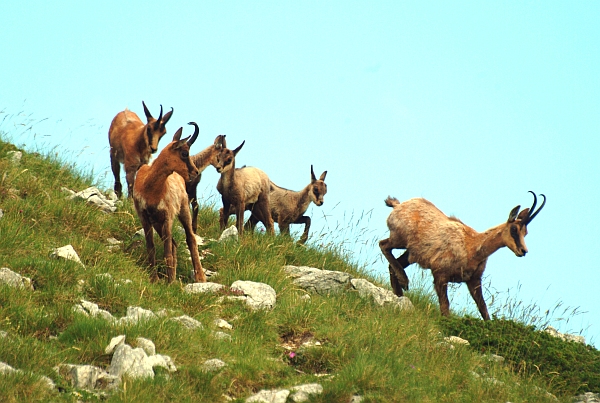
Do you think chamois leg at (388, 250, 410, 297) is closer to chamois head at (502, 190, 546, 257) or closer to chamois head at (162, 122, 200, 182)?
chamois head at (502, 190, 546, 257)

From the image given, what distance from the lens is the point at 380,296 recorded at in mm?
11836

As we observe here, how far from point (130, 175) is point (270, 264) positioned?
386 centimetres

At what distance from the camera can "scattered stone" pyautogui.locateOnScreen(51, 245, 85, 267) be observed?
1009cm

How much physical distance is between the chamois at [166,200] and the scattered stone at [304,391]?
3.39m

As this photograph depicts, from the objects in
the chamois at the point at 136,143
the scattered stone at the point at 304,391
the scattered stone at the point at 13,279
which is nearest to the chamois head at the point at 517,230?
the scattered stone at the point at 304,391

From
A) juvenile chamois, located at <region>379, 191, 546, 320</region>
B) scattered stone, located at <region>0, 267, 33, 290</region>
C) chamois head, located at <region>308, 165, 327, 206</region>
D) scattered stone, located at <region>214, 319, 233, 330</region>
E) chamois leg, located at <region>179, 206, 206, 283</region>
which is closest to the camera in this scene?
scattered stone, located at <region>0, 267, 33, 290</region>

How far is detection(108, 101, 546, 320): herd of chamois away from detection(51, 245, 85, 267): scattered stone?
3.82ft

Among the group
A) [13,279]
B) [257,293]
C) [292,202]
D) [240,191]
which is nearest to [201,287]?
[257,293]

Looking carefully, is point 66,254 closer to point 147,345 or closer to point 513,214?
point 147,345

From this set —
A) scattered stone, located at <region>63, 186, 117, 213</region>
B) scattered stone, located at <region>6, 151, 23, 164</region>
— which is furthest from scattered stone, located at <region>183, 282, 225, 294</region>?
scattered stone, located at <region>6, 151, 23, 164</region>

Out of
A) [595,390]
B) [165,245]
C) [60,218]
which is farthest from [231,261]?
[595,390]

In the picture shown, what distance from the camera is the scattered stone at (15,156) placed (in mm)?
13922

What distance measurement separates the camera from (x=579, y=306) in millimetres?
11641

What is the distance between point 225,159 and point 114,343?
7.28 m
